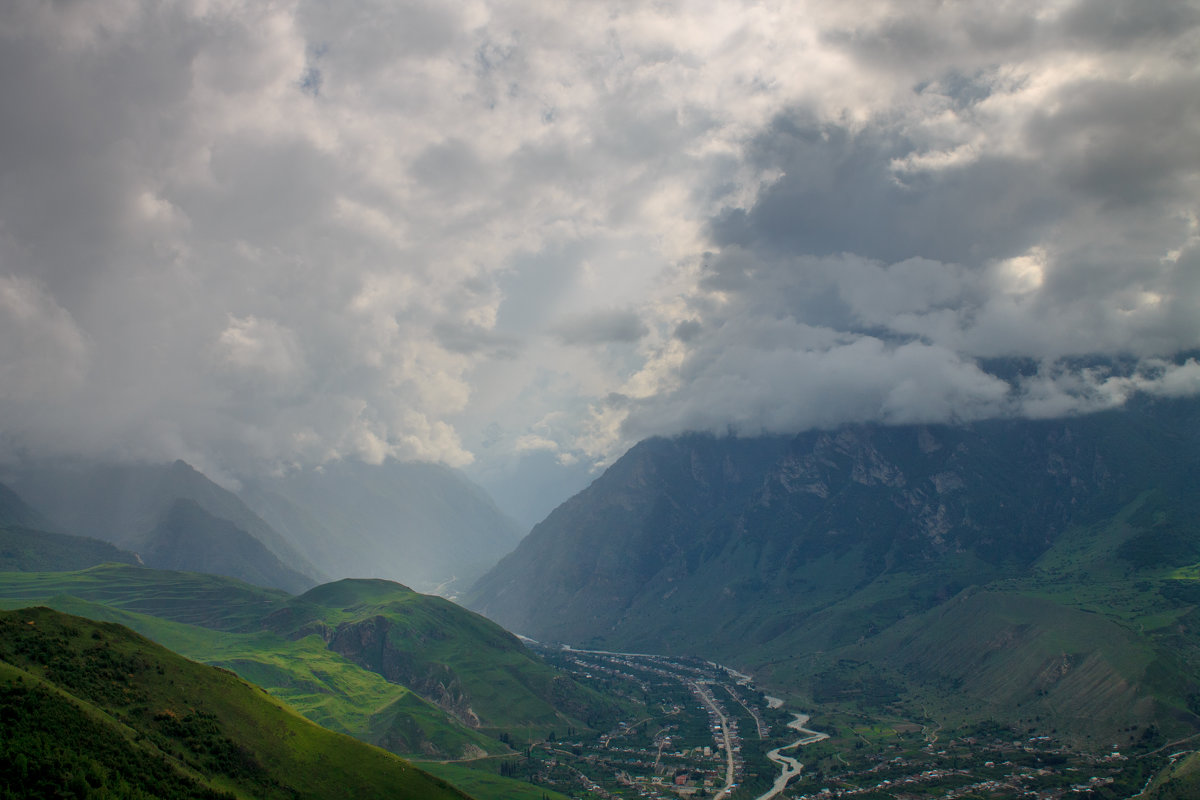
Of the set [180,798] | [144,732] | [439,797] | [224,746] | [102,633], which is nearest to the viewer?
[180,798]

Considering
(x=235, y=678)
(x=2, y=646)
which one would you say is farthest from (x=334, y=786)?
(x=2, y=646)

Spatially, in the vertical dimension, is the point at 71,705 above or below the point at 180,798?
above

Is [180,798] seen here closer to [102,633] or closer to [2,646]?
[2,646]

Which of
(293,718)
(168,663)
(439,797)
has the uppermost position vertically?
(168,663)

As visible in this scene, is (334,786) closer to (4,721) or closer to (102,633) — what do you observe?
(102,633)

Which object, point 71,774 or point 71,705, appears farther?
point 71,705

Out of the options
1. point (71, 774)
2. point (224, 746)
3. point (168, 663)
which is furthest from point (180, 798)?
point (168, 663)

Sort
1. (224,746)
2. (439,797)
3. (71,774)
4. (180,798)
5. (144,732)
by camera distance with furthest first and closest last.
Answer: (439,797) → (224,746) → (144,732) → (180,798) → (71,774)
